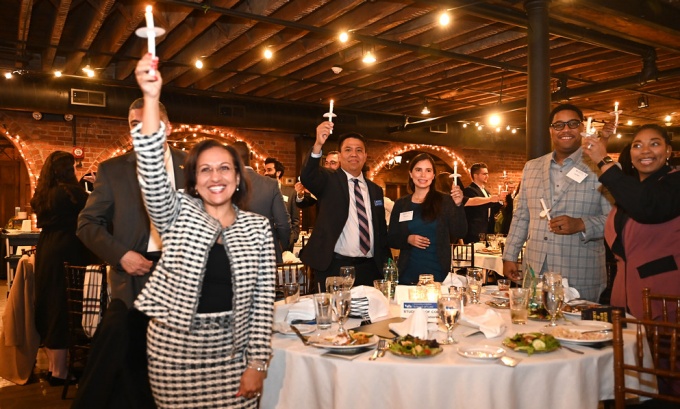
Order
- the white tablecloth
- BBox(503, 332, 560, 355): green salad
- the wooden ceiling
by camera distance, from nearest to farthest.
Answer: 1. BBox(503, 332, 560, 355): green salad
2. the wooden ceiling
3. the white tablecloth

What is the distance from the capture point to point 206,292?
6.39ft

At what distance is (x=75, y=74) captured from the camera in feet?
26.2

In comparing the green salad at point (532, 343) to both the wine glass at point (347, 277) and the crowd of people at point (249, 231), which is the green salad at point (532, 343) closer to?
the wine glass at point (347, 277)

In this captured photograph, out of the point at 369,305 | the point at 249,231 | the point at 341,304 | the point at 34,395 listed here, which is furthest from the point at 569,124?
the point at 34,395

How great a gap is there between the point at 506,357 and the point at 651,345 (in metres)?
0.84

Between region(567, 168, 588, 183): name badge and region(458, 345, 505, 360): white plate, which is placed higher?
region(567, 168, 588, 183): name badge

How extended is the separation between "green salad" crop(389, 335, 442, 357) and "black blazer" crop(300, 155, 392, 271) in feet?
5.50

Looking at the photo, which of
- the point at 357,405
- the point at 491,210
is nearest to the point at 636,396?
the point at 357,405

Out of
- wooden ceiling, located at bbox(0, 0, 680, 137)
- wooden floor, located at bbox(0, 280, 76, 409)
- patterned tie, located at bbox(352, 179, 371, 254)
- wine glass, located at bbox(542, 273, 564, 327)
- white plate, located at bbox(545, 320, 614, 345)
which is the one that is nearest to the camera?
white plate, located at bbox(545, 320, 614, 345)

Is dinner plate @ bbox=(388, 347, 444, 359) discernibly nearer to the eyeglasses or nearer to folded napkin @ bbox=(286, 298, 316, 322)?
folded napkin @ bbox=(286, 298, 316, 322)

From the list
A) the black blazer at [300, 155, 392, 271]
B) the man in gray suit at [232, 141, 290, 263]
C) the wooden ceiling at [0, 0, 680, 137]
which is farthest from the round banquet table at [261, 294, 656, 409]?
the wooden ceiling at [0, 0, 680, 137]

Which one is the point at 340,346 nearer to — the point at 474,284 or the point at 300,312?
the point at 300,312

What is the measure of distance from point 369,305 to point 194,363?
0.91 meters

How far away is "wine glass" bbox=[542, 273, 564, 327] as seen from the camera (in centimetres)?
242
